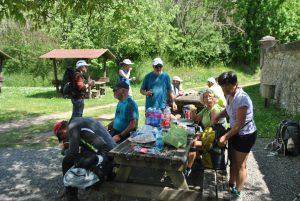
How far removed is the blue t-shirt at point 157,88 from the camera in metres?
7.42

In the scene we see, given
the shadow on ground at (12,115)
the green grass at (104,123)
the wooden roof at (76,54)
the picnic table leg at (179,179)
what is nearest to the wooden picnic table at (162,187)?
the picnic table leg at (179,179)

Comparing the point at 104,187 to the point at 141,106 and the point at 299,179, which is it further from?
the point at 141,106

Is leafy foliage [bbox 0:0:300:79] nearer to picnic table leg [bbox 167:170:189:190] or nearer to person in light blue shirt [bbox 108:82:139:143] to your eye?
person in light blue shirt [bbox 108:82:139:143]

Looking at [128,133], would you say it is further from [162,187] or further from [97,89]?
[97,89]

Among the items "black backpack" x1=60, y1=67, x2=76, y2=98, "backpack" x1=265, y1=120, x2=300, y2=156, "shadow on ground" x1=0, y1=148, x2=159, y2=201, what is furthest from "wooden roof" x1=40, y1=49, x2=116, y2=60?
"backpack" x1=265, y1=120, x2=300, y2=156

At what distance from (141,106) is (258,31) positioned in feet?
52.8

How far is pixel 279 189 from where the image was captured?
559 centimetres

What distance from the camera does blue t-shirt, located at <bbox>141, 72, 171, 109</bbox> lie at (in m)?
7.42

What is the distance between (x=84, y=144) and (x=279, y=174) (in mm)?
3346

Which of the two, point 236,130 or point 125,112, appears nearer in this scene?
point 236,130

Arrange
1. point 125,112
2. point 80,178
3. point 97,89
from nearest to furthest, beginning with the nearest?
point 80,178
point 125,112
point 97,89

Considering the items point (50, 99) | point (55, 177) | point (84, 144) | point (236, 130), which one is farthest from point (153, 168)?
point (50, 99)

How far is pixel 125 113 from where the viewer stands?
5.75 meters

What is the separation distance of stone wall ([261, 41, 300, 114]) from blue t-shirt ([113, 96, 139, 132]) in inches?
242
